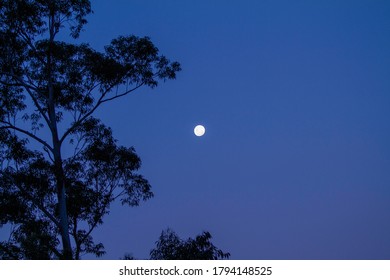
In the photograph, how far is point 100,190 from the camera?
1986 centimetres

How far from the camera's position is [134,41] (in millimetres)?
19109

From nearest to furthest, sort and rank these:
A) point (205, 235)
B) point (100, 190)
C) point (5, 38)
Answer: point (205, 235) < point (5, 38) < point (100, 190)

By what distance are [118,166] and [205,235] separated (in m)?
7.75

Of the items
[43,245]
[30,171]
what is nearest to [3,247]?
[43,245]

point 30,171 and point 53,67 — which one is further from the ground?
point 53,67

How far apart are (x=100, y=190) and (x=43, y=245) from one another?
4.01 meters

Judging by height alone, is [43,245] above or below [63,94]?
below

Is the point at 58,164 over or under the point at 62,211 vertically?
over

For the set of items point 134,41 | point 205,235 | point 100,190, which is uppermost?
point 134,41
